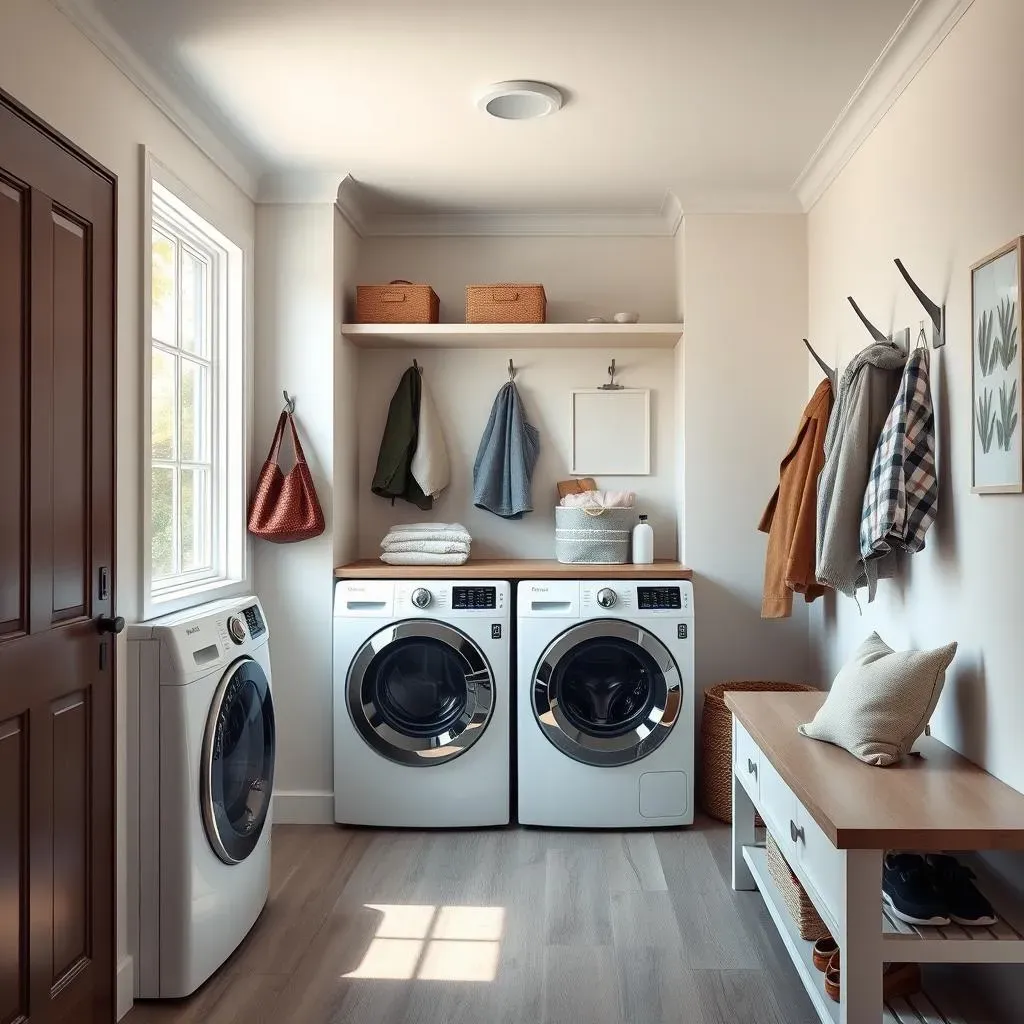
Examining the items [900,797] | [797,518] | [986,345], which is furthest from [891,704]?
[797,518]

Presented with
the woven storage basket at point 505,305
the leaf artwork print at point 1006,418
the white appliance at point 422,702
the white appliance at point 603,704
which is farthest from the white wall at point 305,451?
the leaf artwork print at point 1006,418

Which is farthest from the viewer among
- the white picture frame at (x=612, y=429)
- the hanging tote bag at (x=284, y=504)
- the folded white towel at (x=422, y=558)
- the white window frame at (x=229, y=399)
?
the white picture frame at (x=612, y=429)

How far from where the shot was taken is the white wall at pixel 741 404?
3670mm

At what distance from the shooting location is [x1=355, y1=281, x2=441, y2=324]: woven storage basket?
145 inches

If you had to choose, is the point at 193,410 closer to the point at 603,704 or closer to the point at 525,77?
the point at 525,77

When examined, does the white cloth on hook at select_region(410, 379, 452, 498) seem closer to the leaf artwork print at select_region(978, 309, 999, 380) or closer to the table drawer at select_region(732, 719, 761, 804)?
the table drawer at select_region(732, 719, 761, 804)

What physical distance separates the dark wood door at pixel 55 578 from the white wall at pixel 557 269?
6.17ft

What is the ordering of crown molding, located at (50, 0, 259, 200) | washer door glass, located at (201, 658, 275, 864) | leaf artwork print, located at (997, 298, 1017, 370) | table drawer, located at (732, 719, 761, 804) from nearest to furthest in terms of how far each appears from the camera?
leaf artwork print, located at (997, 298, 1017, 370) < crown molding, located at (50, 0, 259, 200) < washer door glass, located at (201, 658, 275, 864) < table drawer, located at (732, 719, 761, 804)

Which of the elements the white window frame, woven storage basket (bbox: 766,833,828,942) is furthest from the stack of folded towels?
woven storage basket (bbox: 766,833,828,942)

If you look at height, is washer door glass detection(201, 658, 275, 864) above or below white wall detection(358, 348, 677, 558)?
below

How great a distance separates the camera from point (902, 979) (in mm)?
2141

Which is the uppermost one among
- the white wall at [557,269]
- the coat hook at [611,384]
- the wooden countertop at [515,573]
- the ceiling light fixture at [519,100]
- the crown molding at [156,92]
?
the ceiling light fixture at [519,100]

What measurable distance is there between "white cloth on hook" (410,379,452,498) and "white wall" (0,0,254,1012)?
1489mm

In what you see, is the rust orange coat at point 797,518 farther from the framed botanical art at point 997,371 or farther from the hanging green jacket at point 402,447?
the hanging green jacket at point 402,447
